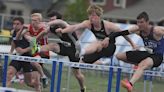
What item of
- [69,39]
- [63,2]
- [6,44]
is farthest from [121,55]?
[63,2]

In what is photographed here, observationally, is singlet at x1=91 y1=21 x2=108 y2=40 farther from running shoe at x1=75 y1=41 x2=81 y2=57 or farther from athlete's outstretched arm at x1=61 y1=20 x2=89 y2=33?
running shoe at x1=75 y1=41 x2=81 y2=57

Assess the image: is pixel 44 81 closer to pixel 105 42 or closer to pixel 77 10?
pixel 105 42

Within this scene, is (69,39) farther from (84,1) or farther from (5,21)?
(84,1)

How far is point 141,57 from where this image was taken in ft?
31.8

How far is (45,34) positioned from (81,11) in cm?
3755

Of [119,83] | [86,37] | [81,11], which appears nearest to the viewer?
[119,83]

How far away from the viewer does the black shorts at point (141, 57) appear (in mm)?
9609

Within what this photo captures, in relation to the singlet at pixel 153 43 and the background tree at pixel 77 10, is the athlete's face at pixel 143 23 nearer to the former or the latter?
the singlet at pixel 153 43

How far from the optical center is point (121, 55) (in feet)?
33.2

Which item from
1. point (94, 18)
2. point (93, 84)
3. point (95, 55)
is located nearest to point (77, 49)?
point (95, 55)

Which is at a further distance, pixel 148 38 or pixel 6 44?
pixel 6 44

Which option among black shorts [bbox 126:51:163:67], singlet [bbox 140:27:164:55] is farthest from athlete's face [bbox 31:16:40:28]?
singlet [bbox 140:27:164:55]

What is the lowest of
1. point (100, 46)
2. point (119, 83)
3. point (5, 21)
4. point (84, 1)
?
point (119, 83)

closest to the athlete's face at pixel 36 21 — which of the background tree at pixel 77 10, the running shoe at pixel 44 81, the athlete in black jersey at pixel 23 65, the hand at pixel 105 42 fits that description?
the athlete in black jersey at pixel 23 65
